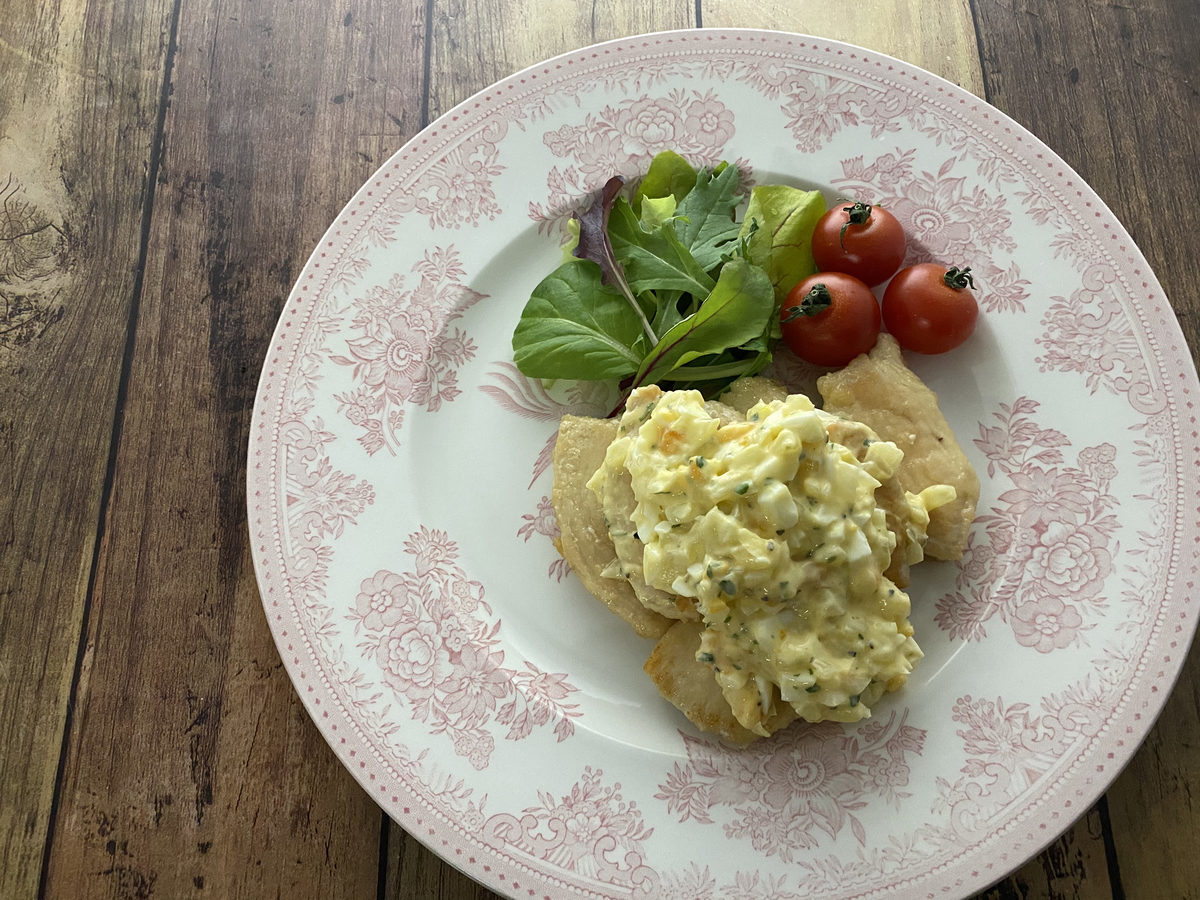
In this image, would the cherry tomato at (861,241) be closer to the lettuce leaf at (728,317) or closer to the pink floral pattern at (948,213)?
the pink floral pattern at (948,213)

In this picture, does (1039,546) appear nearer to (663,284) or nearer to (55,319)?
(663,284)

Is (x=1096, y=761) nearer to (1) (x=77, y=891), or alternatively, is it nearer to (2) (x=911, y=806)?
(2) (x=911, y=806)

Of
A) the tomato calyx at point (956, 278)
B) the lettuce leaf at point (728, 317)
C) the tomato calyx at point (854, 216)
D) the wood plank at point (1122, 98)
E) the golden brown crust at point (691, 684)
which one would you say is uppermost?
the wood plank at point (1122, 98)

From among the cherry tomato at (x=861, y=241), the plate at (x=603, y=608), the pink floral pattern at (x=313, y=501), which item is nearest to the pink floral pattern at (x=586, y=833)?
the plate at (x=603, y=608)

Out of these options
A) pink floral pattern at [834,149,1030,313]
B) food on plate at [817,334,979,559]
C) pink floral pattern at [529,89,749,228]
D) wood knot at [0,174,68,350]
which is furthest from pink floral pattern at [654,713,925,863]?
wood knot at [0,174,68,350]

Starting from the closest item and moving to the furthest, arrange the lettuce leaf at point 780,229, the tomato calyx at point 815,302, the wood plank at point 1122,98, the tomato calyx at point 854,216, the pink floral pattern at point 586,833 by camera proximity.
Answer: the pink floral pattern at point 586,833 → the tomato calyx at point 815,302 → the tomato calyx at point 854,216 → the lettuce leaf at point 780,229 → the wood plank at point 1122,98

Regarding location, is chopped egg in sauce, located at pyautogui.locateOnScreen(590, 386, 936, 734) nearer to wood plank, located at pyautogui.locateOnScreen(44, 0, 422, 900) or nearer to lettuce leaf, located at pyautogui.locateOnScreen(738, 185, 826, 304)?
lettuce leaf, located at pyautogui.locateOnScreen(738, 185, 826, 304)
